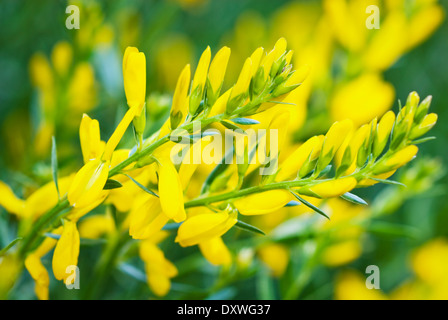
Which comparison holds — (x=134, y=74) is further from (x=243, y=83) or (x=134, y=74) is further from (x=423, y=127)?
(x=423, y=127)

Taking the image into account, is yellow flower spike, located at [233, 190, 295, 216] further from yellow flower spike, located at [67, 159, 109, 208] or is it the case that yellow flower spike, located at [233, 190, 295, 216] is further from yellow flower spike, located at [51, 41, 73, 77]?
yellow flower spike, located at [51, 41, 73, 77]

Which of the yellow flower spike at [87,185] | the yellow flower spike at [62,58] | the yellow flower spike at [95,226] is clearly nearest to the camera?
the yellow flower spike at [87,185]

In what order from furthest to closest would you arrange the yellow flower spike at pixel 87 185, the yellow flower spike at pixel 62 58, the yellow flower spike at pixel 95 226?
the yellow flower spike at pixel 62 58
the yellow flower spike at pixel 95 226
the yellow flower spike at pixel 87 185

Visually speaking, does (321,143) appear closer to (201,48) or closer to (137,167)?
(137,167)

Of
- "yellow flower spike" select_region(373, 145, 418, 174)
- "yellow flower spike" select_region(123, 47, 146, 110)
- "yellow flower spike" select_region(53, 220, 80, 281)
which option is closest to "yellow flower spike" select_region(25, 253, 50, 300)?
"yellow flower spike" select_region(53, 220, 80, 281)

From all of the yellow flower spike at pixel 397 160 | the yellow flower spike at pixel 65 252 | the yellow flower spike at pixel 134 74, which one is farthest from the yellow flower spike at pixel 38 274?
the yellow flower spike at pixel 397 160

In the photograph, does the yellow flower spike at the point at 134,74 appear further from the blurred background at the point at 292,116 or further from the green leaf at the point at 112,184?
the blurred background at the point at 292,116

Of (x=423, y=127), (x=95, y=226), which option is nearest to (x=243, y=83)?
(x=423, y=127)

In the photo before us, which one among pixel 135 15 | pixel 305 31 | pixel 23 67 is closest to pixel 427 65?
pixel 305 31
